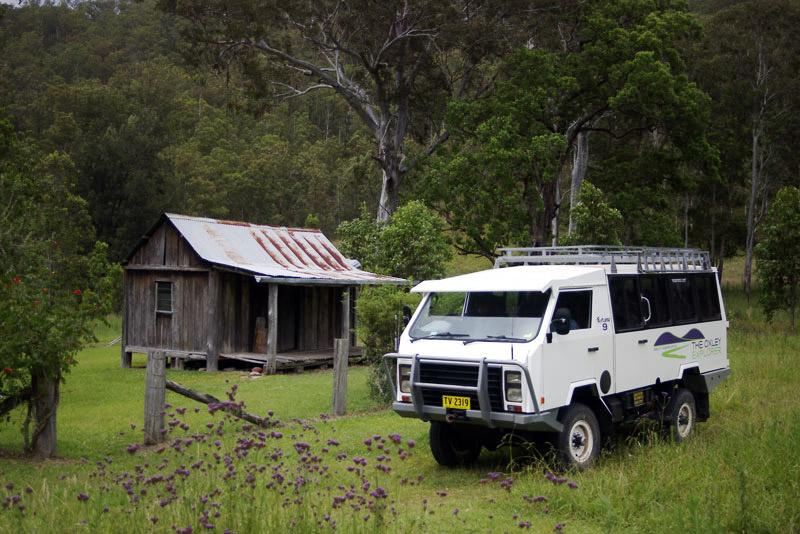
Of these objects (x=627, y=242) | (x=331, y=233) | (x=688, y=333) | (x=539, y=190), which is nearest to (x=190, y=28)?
(x=539, y=190)

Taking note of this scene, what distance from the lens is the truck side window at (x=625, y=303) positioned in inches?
447

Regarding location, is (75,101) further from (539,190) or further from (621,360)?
(621,360)

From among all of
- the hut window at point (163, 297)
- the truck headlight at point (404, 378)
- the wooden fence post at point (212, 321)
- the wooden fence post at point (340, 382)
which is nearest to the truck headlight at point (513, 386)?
the truck headlight at point (404, 378)

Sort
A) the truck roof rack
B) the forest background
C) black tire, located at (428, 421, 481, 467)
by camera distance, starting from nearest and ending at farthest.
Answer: black tire, located at (428, 421, 481, 467), the truck roof rack, the forest background

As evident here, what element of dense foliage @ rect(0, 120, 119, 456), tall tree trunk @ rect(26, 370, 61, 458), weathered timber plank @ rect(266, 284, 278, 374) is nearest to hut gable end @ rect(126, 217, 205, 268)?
weathered timber plank @ rect(266, 284, 278, 374)

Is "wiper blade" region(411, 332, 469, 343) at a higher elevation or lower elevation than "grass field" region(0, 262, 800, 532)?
higher

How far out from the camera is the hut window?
25812mm

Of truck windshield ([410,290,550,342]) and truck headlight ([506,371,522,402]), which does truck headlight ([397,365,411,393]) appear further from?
truck headlight ([506,371,522,402])

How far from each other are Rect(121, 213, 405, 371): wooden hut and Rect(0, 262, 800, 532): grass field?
7.69 meters

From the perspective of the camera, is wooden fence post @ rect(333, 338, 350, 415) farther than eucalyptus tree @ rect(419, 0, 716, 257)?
No

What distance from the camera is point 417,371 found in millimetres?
10406

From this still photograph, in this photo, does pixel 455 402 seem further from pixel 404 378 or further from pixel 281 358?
pixel 281 358

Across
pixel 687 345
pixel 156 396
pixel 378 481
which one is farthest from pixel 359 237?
pixel 378 481

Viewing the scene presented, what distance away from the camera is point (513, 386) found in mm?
9859
